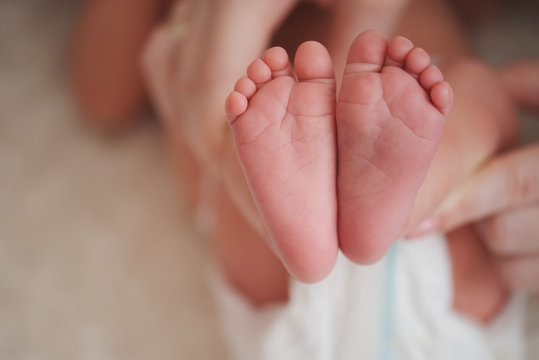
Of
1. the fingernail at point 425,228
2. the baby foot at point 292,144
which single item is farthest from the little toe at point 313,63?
the fingernail at point 425,228

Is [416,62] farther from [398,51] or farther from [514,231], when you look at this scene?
[514,231]

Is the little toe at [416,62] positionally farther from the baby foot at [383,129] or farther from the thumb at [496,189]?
the thumb at [496,189]

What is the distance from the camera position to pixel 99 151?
3.09 ft

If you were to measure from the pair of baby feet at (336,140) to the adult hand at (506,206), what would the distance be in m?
0.14

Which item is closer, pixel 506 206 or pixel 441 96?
pixel 441 96

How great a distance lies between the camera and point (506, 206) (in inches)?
23.0

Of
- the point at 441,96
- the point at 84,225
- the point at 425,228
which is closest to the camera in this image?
the point at 441,96

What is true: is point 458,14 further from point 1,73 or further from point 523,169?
point 1,73

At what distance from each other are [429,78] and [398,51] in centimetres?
3

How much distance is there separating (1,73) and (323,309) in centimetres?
75

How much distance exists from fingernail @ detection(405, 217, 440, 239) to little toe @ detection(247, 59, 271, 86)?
0.23 metres

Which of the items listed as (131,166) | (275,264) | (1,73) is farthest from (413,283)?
(1,73)

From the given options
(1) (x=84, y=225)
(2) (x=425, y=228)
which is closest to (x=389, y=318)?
(2) (x=425, y=228)

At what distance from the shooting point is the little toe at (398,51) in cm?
41
